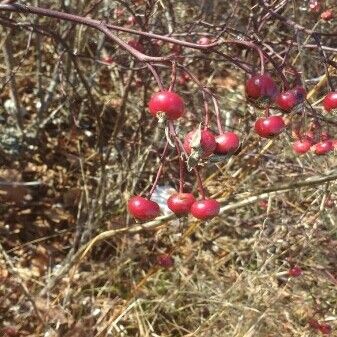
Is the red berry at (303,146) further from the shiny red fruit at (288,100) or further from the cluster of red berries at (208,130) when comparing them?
the shiny red fruit at (288,100)

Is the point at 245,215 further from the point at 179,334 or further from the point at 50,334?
the point at 50,334

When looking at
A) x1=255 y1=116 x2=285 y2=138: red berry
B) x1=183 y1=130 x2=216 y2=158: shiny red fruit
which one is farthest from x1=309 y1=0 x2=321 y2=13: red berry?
x1=183 y1=130 x2=216 y2=158: shiny red fruit

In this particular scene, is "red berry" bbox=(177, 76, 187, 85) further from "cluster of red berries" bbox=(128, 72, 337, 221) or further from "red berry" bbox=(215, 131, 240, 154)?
"red berry" bbox=(215, 131, 240, 154)

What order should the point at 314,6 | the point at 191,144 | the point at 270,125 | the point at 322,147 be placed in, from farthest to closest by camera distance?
the point at 314,6, the point at 322,147, the point at 270,125, the point at 191,144

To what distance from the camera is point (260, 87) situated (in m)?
1.16

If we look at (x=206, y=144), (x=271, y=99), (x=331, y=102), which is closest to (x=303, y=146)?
(x=331, y=102)

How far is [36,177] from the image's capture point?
3139 millimetres

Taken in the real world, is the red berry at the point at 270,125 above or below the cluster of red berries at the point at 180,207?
above

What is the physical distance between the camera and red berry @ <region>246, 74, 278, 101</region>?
1.15 m

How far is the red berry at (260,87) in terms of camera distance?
1.15m

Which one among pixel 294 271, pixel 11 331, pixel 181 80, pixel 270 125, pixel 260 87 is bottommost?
pixel 11 331

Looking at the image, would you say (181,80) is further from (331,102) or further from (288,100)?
(288,100)

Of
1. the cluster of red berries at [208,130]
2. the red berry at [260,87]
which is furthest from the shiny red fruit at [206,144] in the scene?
the red berry at [260,87]

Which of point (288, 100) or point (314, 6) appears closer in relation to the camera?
point (288, 100)
